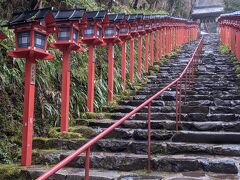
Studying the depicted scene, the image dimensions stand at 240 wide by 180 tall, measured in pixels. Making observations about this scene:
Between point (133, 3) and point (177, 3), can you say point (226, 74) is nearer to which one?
point (133, 3)

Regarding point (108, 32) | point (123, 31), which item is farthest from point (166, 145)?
point (123, 31)

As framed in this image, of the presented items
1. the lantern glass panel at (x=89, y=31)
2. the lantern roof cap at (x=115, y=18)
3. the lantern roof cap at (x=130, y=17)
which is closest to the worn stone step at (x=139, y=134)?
the lantern glass panel at (x=89, y=31)

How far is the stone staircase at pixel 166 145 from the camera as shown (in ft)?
15.0

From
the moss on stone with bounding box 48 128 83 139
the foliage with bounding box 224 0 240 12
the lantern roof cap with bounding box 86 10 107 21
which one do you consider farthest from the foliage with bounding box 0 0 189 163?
the foliage with bounding box 224 0 240 12

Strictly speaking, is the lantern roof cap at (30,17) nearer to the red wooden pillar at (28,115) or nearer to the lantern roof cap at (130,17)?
the red wooden pillar at (28,115)

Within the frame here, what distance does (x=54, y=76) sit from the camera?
682 cm

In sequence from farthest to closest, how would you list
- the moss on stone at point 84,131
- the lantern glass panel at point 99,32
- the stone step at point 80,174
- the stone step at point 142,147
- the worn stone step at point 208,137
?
the lantern glass panel at point 99,32
the moss on stone at point 84,131
the worn stone step at point 208,137
the stone step at point 142,147
the stone step at point 80,174

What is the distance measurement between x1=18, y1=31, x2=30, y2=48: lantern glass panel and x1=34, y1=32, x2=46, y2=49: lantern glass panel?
100mm

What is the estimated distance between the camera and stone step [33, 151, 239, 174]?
14.9 ft

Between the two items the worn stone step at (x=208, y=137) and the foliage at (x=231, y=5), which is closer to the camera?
the worn stone step at (x=208, y=137)

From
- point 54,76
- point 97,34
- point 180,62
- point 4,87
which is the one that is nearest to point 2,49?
point 4,87

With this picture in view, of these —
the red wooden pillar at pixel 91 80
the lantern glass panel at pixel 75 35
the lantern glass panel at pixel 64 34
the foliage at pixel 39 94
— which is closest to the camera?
the foliage at pixel 39 94

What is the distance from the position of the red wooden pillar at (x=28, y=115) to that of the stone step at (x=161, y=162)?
1.34 feet

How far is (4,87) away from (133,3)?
12243 mm
